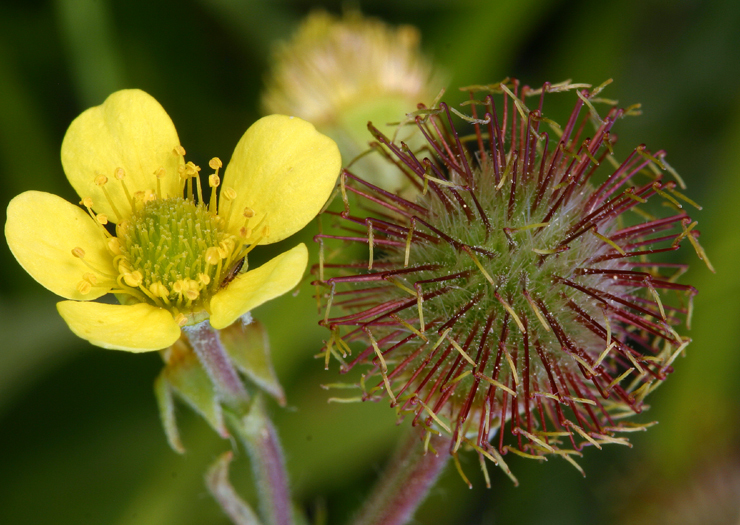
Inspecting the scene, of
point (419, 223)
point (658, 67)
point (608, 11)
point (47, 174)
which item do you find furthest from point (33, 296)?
point (658, 67)

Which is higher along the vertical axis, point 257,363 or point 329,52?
point 329,52

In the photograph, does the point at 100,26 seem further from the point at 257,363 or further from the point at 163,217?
the point at 257,363

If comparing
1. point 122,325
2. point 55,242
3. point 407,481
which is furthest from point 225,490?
point 55,242

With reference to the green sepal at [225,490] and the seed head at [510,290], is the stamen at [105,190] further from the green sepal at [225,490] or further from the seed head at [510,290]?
the green sepal at [225,490]

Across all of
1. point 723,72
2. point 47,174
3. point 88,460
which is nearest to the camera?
point 88,460

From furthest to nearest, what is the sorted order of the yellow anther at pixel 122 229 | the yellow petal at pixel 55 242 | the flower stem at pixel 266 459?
the flower stem at pixel 266 459 < the yellow anther at pixel 122 229 < the yellow petal at pixel 55 242

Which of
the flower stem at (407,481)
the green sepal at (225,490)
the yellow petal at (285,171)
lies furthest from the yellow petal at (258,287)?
the flower stem at (407,481)

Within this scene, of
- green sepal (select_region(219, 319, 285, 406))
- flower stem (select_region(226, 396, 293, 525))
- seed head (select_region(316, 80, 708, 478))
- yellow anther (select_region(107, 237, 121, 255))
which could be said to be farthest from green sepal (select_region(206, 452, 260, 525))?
yellow anther (select_region(107, 237, 121, 255))
